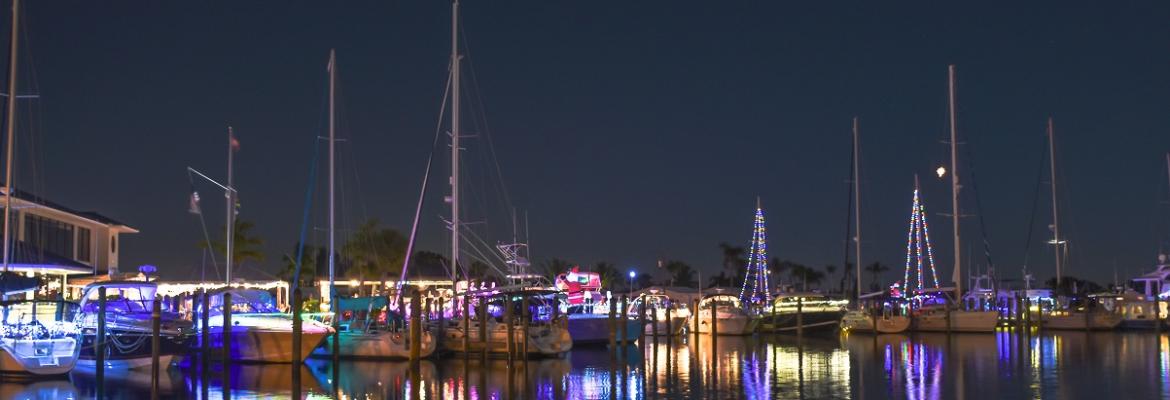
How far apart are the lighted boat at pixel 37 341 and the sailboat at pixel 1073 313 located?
55880 mm

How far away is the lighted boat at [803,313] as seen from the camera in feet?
225

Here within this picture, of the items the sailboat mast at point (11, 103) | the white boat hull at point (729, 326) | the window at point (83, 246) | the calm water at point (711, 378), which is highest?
the sailboat mast at point (11, 103)

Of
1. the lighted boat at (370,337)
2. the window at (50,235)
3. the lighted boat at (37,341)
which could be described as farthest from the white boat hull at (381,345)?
the window at (50,235)

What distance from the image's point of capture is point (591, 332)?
179 feet

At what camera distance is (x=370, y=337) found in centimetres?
4553

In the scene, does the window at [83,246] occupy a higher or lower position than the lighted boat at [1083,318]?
higher

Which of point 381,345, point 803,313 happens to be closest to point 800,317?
point 803,313

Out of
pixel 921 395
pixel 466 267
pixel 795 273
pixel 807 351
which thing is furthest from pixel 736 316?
pixel 795 273

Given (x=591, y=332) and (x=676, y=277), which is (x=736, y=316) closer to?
(x=591, y=332)

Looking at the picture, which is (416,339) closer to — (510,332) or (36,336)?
(510,332)

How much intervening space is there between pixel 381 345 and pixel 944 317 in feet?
115

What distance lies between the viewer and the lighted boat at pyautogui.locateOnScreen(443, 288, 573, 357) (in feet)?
150

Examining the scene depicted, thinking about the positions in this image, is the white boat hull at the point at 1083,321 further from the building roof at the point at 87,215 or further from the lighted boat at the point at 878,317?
the building roof at the point at 87,215

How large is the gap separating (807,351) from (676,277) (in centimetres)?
9771
